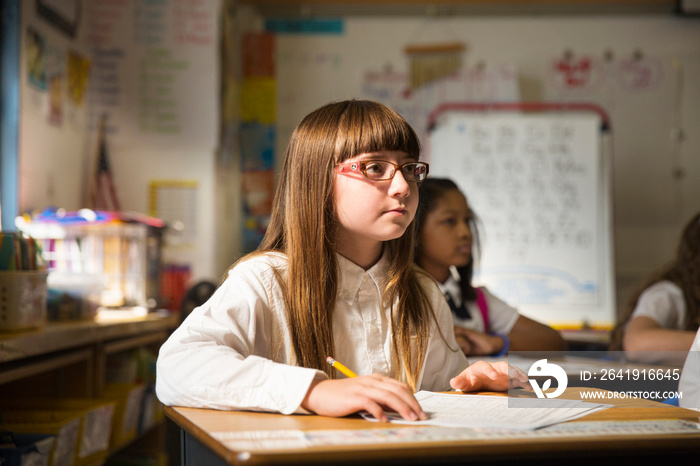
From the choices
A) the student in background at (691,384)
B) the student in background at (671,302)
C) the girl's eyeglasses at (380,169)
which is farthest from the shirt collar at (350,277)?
the student in background at (671,302)

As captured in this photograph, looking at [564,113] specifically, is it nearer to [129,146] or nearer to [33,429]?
[129,146]

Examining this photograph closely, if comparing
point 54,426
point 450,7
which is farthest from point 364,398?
point 450,7

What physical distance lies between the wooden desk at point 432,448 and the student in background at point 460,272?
3.32ft

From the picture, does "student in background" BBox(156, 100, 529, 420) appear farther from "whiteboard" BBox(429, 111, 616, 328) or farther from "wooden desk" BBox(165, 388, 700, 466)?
"whiteboard" BBox(429, 111, 616, 328)

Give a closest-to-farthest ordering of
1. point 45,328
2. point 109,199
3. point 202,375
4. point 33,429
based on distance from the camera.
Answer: point 202,375 → point 33,429 → point 45,328 → point 109,199

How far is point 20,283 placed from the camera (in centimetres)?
162

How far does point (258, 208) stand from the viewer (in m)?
3.60

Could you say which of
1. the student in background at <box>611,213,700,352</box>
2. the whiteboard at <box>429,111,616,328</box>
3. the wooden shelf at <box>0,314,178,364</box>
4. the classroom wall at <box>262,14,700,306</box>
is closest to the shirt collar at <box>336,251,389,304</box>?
the wooden shelf at <box>0,314,178,364</box>

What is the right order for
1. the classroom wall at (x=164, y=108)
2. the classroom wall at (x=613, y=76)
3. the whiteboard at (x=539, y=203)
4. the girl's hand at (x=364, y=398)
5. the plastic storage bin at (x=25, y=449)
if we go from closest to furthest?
the girl's hand at (x=364, y=398)
the plastic storage bin at (x=25, y=449)
the classroom wall at (x=164, y=108)
the whiteboard at (x=539, y=203)
the classroom wall at (x=613, y=76)

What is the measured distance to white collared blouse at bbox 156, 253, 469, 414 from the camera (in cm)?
88

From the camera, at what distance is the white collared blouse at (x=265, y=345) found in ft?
2.89

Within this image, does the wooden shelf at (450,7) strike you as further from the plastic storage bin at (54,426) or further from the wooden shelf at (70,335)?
the plastic storage bin at (54,426)

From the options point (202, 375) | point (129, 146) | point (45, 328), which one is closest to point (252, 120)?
point (129, 146)

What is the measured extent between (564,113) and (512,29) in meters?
0.57
